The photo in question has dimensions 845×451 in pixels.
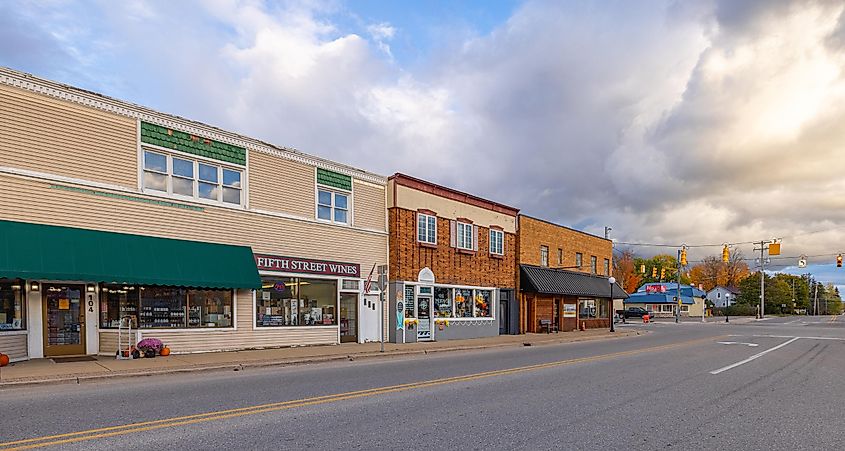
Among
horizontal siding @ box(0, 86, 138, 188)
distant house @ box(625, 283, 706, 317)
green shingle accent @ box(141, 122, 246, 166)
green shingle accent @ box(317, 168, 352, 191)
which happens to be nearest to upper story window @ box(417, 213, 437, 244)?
green shingle accent @ box(317, 168, 352, 191)

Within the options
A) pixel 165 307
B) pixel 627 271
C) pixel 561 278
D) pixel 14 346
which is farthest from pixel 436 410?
pixel 627 271

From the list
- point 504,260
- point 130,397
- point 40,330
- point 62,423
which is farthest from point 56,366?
point 504,260

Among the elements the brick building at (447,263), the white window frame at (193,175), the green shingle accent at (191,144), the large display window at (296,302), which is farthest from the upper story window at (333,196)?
the green shingle accent at (191,144)

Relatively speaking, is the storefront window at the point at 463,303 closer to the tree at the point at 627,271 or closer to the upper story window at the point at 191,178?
the upper story window at the point at 191,178

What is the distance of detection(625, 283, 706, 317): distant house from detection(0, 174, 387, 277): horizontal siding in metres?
70.7

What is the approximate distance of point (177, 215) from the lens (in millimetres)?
16141

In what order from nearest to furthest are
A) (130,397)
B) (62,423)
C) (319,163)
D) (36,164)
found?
(62,423) < (130,397) < (36,164) < (319,163)

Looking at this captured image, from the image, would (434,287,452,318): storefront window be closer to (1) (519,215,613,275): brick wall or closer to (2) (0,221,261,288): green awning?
(1) (519,215,613,275): brick wall

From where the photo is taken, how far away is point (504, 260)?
29.2 meters

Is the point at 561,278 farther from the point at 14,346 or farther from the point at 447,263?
the point at 14,346

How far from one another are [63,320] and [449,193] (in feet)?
52.4

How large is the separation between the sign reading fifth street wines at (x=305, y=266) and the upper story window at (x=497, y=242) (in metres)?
9.09

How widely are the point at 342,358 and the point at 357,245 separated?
6099mm

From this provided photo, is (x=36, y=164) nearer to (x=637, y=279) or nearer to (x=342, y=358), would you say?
(x=342, y=358)
